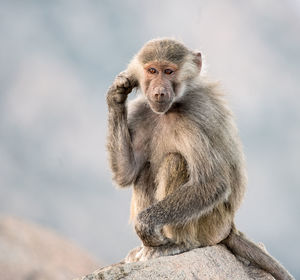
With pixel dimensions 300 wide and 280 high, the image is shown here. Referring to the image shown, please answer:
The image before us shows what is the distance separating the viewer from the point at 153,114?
6582mm

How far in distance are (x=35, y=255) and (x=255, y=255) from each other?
515 inches

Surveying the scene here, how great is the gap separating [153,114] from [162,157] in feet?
2.01

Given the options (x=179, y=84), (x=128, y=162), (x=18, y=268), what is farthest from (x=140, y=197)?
(x=18, y=268)

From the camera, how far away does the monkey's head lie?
19.6 ft

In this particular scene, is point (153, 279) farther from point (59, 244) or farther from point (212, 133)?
point (59, 244)

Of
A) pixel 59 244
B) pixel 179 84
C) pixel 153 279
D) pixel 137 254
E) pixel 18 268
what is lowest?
pixel 153 279

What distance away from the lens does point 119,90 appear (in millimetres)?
6352

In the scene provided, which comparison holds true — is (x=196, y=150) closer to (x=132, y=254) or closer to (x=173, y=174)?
(x=173, y=174)

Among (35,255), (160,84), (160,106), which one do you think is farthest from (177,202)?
(35,255)

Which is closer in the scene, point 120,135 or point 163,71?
point 163,71

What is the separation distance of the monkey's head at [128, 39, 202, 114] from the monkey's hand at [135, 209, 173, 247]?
3.94 ft

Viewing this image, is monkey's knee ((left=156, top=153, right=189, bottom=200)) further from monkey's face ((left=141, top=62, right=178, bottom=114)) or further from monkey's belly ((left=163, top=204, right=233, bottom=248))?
monkey's face ((left=141, top=62, right=178, bottom=114))

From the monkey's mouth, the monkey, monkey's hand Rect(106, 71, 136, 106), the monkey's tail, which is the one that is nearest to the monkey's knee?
the monkey

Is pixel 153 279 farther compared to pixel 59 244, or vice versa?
pixel 59 244
